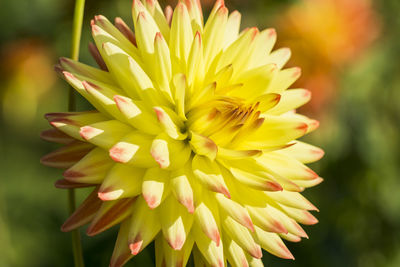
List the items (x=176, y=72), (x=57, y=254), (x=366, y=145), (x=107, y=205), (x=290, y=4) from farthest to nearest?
1. (x=366, y=145)
2. (x=290, y=4)
3. (x=57, y=254)
4. (x=176, y=72)
5. (x=107, y=205)

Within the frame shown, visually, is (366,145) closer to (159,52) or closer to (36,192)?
(36,192)

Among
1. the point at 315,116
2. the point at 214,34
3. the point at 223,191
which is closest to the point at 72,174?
the point at 223,191

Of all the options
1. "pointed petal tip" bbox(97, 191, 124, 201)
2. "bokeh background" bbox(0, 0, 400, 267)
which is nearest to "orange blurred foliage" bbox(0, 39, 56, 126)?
"bokeh background" bbox(0, 0, 400, 267)

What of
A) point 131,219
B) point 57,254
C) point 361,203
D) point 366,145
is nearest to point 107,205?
point 131,219

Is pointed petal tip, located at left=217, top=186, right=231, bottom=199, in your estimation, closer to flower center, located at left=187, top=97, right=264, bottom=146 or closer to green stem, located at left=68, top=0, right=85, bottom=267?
flower center, located at left=187, top=97, right=264, bottom=146

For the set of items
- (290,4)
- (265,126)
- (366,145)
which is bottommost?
(366,145)

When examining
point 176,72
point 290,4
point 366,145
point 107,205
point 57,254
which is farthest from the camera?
point 366,145

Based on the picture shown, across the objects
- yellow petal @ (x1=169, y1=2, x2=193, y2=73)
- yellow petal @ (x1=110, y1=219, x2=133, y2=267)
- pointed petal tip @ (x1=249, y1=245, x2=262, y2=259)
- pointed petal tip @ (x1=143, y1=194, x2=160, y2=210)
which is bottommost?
yellow petal @ (x1=110, y1=219, x2=133, y2=267)

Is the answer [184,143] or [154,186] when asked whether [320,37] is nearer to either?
[184,143]
